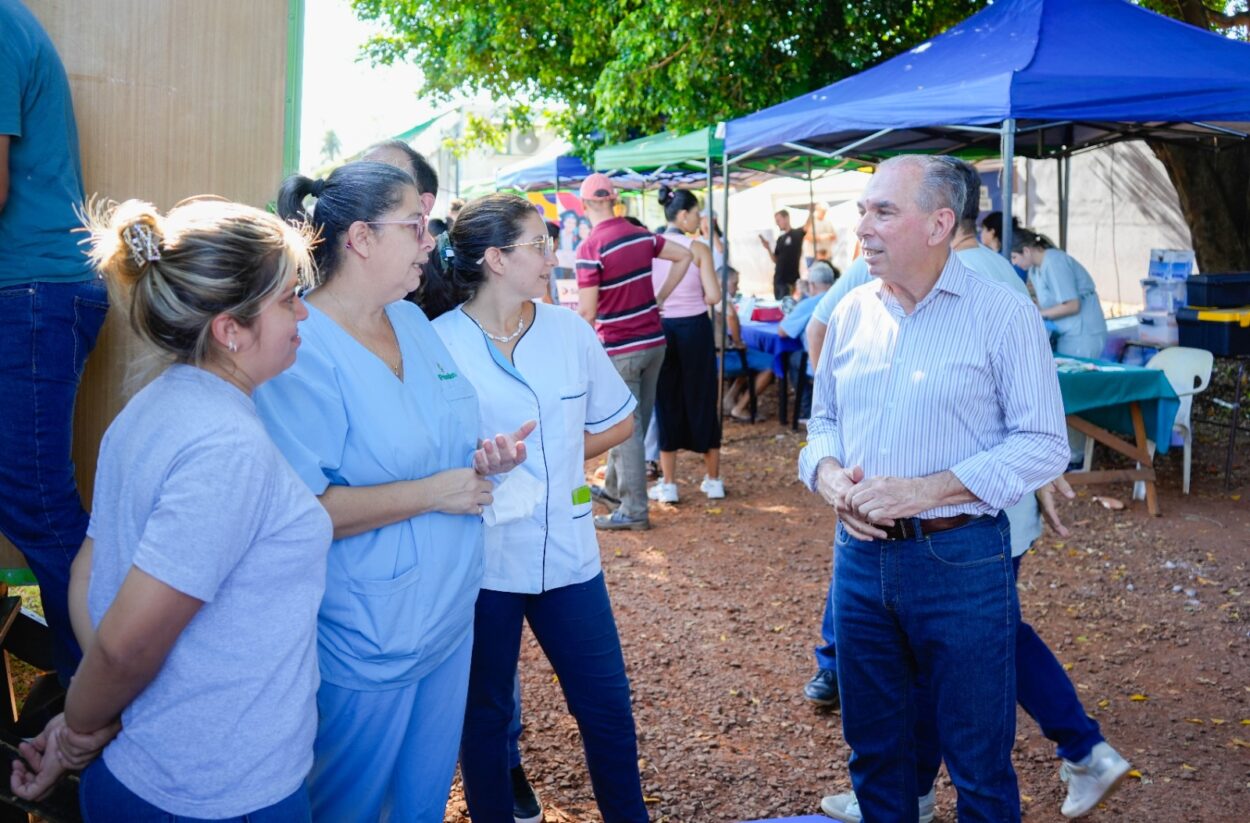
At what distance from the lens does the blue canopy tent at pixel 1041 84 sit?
673 centimetres

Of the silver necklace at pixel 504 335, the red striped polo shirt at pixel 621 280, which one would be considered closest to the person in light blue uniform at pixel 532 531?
the silver necklace at pixel 504 335

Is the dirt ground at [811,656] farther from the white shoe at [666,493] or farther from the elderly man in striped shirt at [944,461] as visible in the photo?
the elderly man in striped shirt at [944,461]

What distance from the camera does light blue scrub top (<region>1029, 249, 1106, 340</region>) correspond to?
27.3ft

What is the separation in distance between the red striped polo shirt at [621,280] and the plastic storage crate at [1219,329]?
3.94 metres

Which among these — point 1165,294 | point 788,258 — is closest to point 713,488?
point 1165,294

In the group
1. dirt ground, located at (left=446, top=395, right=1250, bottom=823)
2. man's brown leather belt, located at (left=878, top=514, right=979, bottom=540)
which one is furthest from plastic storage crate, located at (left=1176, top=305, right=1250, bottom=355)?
Answer: man's brown leather belt, located at (left=878, top=514, right=979, bottom=540)

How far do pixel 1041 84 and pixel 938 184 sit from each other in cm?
459

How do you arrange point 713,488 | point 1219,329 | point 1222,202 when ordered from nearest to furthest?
point 1219,329, point 713,488, point 1222,202

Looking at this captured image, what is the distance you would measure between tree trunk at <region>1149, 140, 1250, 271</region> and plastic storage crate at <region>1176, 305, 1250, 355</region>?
3791 millimetres

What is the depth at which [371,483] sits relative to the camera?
221 cm

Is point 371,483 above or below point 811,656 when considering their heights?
above

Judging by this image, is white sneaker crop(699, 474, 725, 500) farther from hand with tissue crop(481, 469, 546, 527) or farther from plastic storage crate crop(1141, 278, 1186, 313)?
hand with tissue crop(481, 469, 546, 527)

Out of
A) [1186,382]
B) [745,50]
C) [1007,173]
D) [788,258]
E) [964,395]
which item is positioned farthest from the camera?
[788,258]

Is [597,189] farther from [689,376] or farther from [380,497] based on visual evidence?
[380,497]
